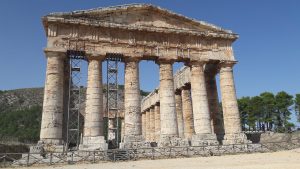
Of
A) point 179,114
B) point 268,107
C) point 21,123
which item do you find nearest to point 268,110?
point 268,107

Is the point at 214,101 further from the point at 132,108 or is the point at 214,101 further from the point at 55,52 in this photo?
the point at 55,52

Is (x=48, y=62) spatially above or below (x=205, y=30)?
below

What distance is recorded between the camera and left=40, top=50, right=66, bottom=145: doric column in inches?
809

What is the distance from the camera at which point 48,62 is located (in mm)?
21922

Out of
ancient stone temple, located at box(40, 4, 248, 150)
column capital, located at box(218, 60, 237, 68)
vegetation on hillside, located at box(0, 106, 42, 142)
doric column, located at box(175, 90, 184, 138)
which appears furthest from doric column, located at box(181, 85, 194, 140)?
vegetation on hillside, located at box(0, 106, 42, 142)

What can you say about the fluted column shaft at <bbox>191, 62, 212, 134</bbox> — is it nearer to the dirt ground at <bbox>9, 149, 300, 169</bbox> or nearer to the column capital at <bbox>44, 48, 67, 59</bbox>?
the dirt ground at <bbox>9, 149, 300, 169</bbox>

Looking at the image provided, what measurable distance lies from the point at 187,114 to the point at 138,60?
31.0 ft

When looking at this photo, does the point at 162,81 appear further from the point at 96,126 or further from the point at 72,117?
the point at 72,117

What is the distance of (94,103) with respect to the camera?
22.0 metres

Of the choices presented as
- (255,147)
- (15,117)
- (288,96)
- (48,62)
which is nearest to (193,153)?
(255,147)

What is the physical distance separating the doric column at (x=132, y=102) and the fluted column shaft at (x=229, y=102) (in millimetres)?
7999

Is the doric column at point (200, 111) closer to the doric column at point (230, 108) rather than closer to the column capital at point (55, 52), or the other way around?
the doric column at point (230, 108)

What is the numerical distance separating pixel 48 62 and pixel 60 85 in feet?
6.58

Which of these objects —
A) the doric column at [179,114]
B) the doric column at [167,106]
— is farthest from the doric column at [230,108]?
the doric column at [179,114]
